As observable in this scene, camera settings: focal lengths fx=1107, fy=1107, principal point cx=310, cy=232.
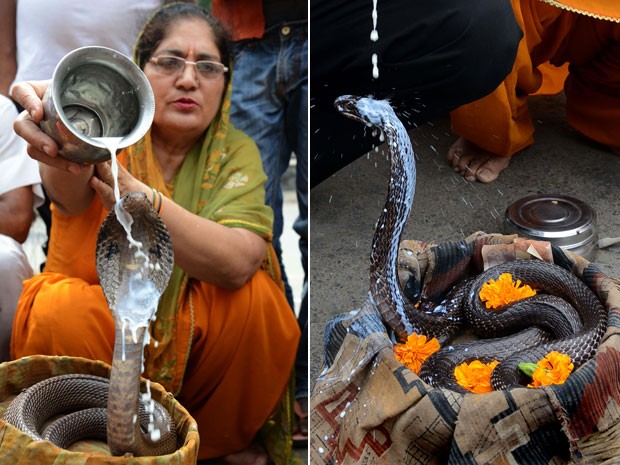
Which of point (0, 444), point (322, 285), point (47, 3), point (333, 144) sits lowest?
point (322, 285)

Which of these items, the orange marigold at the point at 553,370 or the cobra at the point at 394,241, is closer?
the orange marigold at the point at 553,370

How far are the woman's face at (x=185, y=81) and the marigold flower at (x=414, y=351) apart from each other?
2.29 feet

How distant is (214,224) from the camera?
7.97ft

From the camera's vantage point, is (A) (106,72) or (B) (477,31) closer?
(A) (106,72)

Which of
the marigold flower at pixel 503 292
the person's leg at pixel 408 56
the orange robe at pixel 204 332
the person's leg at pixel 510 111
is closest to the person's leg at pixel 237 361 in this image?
the orange robe at pixel 204 332

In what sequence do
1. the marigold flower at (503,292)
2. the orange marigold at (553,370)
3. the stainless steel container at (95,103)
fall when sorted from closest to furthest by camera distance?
1. the stainless steel container at (95,103)
2. the orange marigold at (553,370)
3. the marigold flower at (503,292)

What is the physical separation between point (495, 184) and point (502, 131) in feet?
0.56

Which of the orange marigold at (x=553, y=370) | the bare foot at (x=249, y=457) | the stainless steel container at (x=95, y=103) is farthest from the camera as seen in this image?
the bare foot at (x=249, y=457)

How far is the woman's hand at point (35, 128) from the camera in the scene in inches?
75.4

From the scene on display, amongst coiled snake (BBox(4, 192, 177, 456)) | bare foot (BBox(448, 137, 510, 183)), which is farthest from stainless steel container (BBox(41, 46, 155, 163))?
bare foot (BBox(448, 137, 510, 183))

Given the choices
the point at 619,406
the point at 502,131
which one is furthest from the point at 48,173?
the point at 502,131

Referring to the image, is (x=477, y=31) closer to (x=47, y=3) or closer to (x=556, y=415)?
(x=47, y=3)

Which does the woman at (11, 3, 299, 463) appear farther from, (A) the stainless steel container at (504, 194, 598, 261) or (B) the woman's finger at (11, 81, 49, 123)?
(A) the stainless steel container at (504, 194, 598, 261)

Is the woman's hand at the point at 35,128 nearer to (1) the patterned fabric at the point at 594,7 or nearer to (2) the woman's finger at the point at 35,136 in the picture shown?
(2) the woman's finger at the point at 35,136
